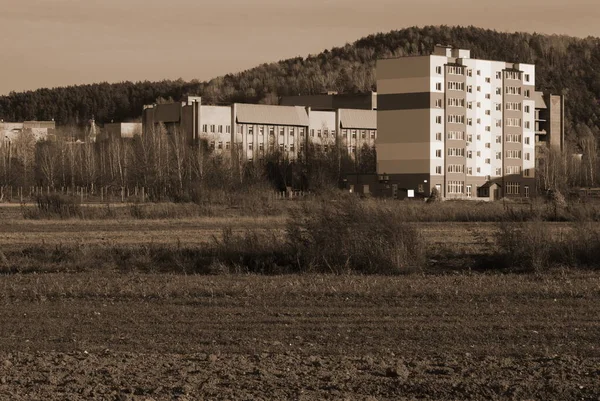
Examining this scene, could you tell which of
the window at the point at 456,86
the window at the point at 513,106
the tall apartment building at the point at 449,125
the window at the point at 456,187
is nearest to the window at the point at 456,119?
the tall apartment building at the point at 449,125

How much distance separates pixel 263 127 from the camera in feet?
492

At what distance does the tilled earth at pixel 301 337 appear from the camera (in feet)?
50.4

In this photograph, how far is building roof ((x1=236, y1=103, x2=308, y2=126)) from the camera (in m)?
148

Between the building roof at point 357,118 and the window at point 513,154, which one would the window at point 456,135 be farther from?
the building roof at point 357,118

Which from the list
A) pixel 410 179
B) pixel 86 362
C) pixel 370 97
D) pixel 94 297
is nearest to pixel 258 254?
pixel 94 297

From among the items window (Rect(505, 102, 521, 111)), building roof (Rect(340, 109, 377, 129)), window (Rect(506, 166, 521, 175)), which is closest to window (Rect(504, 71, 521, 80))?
window (Rect(505, 102, 521, 111))

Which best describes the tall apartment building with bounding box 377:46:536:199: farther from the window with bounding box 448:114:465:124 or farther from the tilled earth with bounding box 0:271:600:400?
the tilled earth with bounding box 0:271:600:400

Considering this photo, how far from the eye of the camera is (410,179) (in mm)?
119562

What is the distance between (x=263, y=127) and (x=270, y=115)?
195 centimetres

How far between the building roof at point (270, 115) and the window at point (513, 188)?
110 ft

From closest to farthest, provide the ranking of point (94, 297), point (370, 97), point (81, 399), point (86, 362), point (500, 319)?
point (81, 399)
point (86, 362)
point (500, 319)
point (94, 297)
point (370, 97)

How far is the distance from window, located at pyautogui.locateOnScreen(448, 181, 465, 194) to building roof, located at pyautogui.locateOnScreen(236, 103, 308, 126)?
33996mm

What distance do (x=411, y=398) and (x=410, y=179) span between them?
105m

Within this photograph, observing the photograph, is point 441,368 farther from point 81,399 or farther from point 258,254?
point 258,254
